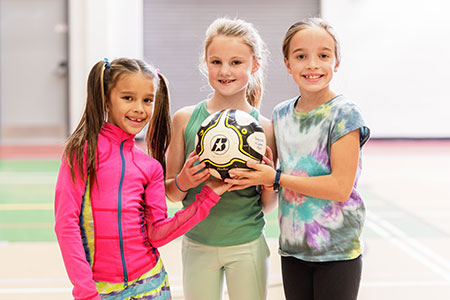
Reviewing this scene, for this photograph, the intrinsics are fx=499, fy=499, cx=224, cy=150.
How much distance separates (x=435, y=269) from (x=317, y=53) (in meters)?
2.44

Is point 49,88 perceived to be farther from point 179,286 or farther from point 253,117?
point 253,117

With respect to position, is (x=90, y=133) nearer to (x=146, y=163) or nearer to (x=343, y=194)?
(x=146, y=163)

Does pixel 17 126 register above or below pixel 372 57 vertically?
below

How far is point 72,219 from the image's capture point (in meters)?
1.72

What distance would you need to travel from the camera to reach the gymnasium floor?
10.9 feet

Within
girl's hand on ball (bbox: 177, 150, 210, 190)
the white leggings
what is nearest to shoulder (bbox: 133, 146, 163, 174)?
girl's hand on ball (bbox: 177, 150, 210, 190)

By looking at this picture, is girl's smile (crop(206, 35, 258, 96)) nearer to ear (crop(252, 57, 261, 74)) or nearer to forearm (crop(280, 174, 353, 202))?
ear (crop(252, 57, 261, 74))

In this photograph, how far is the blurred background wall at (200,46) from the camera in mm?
10492

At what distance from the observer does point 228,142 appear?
1877 millimetres

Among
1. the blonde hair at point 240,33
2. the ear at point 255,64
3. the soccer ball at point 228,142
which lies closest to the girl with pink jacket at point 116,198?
the soccer ball at point 228,142

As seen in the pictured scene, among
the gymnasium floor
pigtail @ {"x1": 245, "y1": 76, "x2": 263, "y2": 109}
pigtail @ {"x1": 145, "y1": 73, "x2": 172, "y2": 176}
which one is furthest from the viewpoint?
the gymnasium floor

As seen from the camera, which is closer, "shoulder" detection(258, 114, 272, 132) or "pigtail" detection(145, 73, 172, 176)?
"pigtail" detection(145, 73, 172, 176)

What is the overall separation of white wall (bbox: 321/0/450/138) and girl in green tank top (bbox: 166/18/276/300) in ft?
29.9

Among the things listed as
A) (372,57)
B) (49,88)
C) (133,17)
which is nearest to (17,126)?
(49,88)
